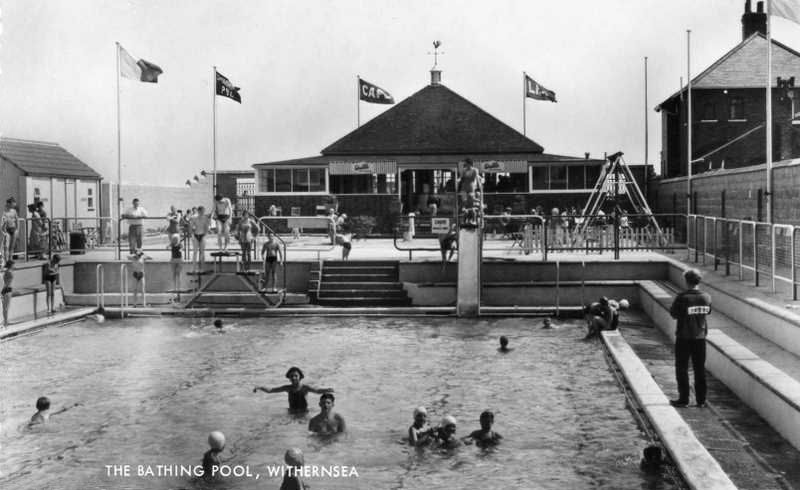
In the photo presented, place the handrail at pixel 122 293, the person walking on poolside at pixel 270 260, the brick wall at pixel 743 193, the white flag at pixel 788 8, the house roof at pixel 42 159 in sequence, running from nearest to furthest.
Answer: the white flag at pixel 788 8 < the brick wall at pixel 743 193 < the handrail at pixel 122 293 < the person walking on poolside at pixel 270 260 < the house roof at pixel 42 159

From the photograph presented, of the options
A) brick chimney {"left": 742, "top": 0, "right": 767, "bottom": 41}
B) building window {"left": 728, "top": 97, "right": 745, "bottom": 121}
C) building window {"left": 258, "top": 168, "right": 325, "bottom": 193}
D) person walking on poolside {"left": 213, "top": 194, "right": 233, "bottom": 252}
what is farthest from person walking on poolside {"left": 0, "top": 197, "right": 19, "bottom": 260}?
brick chimney {"left": 742, "top": 0, "right": 767, "bottom": 41}

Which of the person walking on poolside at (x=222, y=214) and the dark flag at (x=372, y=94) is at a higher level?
the dark flag at (x=372, y=94)

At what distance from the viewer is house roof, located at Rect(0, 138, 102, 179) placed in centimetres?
3675

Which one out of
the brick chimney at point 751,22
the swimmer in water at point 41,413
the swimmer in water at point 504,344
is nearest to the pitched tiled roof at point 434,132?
the brick chimney at point 751,22

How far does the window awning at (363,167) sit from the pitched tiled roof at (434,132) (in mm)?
616

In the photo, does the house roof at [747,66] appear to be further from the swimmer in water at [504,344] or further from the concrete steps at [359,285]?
the swimmer in water at [504,344]

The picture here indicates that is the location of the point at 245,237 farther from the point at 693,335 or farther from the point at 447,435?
the point at 693,335

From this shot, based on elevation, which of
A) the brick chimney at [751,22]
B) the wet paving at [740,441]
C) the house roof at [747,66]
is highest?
the brick chimney at [751,22]

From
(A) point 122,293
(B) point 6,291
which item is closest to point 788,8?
(A) point 122,293

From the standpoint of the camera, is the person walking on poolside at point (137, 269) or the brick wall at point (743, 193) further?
the person walking on poolside at point (137, 269)

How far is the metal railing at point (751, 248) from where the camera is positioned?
58.1 feet

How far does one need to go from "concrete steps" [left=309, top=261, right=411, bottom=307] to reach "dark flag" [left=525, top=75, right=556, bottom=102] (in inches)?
1077

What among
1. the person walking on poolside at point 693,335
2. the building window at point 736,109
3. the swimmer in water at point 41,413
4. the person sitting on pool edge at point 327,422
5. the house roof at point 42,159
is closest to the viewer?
the person walking on poolside at point 693,335

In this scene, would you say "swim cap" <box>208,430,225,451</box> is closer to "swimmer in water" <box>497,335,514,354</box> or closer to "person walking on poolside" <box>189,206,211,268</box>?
"swimmer in water" <box>497,335,514,354</box>
